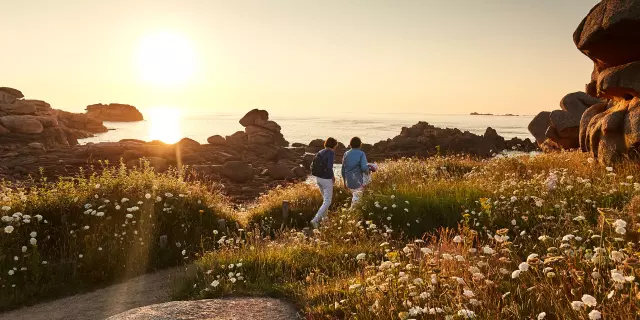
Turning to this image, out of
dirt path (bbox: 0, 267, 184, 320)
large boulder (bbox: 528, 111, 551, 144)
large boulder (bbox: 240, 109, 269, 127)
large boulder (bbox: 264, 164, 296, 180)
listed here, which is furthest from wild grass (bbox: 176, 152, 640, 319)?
large boulder (bbox: 240, 109, 269, 127)

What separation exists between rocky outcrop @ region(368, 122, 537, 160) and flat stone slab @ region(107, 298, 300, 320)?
141ft

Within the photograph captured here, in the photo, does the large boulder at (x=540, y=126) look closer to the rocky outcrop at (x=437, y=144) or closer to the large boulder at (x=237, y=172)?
the rocky outcrop at (x=437, y=144)

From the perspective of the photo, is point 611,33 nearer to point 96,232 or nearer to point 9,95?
point 96,232

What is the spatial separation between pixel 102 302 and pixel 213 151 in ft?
140

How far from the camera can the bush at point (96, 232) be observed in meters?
9.40

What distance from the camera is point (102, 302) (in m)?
8.48

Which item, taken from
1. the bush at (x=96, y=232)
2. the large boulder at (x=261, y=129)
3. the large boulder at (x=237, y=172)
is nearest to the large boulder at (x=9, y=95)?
the large boulder at (x=261, y=129)

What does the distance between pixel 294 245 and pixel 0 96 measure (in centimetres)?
6585

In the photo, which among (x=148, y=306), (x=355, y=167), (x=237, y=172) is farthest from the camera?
(x=237, y=172)

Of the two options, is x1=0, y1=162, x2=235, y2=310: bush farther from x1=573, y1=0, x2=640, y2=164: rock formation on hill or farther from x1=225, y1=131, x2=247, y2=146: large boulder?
x1=225, y1=131, x2=247, y2=146: large boulder

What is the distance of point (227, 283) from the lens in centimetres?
766

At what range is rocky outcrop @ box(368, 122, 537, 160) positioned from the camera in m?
51.4

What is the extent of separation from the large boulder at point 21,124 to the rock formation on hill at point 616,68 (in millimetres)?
57616

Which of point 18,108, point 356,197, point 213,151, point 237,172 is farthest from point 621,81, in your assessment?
point 18,108
